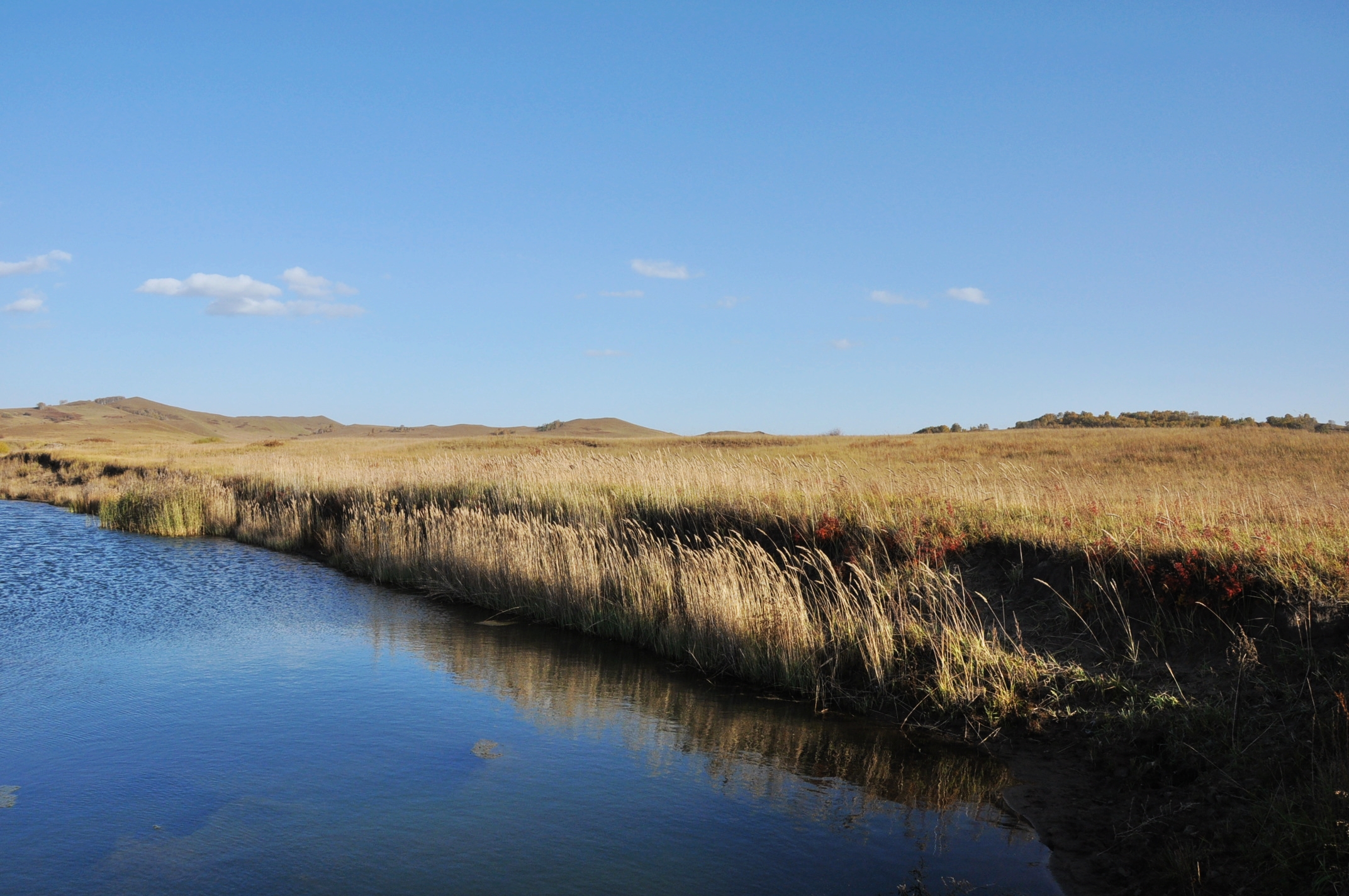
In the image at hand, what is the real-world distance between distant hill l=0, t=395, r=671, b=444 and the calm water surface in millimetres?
73760

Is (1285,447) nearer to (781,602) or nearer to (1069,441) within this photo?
(1069,441)

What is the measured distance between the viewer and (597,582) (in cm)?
1277

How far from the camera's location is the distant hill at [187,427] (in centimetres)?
9106

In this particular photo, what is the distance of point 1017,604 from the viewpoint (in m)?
9.79

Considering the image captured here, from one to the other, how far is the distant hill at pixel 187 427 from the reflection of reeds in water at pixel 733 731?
73.4 metres

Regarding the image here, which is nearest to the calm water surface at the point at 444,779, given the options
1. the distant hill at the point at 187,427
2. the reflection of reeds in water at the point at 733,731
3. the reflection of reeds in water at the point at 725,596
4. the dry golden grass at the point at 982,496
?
the reflection of reeds in water at the point at 733,731

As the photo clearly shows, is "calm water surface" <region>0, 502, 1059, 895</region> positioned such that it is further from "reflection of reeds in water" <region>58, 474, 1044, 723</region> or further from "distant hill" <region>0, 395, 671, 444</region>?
"distant hill" <region>0, 395, 671, 444</region>

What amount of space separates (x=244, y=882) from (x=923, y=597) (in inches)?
298

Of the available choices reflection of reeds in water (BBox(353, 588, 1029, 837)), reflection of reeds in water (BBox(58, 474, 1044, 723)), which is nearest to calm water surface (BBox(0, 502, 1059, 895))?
reflection of reeds in water (BBox(353, 588, 1029, 837))

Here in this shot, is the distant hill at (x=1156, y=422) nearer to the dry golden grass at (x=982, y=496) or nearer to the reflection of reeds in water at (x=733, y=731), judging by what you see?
the dry golden grass at (x=982, y=496)

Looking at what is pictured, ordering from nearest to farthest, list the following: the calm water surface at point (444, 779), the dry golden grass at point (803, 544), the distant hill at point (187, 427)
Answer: the calm water surface at point (444, 779), the dry golden grass at point (803, 544), the distant hill at point (187, 427)

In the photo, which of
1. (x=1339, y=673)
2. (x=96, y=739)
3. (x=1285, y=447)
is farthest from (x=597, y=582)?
(x=1285, y=447)

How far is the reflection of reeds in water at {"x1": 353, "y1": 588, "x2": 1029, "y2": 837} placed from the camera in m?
6.84

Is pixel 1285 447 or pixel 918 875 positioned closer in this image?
pixel 918 875
